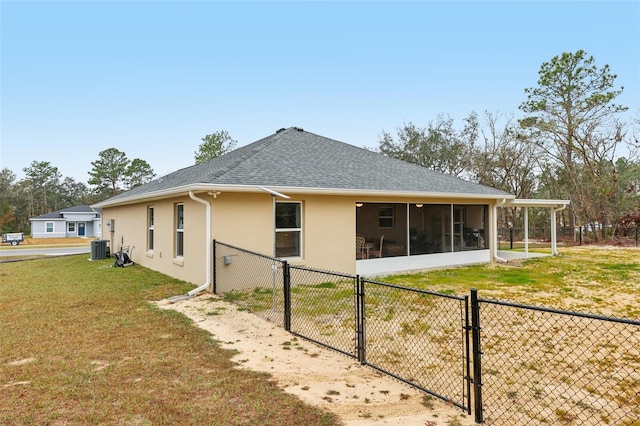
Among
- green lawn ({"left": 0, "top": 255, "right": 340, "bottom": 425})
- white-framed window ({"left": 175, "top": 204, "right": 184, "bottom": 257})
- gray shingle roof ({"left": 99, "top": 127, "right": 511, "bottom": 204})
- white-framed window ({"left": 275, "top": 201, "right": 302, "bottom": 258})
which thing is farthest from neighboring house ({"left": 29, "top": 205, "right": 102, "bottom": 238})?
green lawn ({"left": 0, "top": 255, "right": 340, "bottom": 425})

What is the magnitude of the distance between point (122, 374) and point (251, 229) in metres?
4.92

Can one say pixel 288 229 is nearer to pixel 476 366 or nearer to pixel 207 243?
pixel 207 243

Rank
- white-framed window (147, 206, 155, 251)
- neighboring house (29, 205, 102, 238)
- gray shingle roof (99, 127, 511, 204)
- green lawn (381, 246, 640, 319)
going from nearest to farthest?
green lawn (381, 246, 640, 319)
gray shingle roof (99, 127, 511, 204)
white-framed window (147, 206, 155, 251)
neighboring house (29, 205, 102, 238)

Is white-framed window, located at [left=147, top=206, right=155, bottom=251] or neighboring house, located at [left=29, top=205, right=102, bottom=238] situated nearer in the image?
white-framed window, located at [left=147, top=206, right=155, bottom=251]

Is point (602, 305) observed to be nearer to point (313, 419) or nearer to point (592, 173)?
point (313, 419)

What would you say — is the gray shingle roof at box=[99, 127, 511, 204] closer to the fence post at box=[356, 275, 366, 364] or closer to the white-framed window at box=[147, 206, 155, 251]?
the white-framed window at box=[147, 206, 155, 251]

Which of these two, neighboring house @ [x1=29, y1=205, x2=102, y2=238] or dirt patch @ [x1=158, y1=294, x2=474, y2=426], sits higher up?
neighboring house @ [x1=29, y1=205, x2=102, y2=238]

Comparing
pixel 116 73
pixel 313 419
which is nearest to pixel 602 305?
pixel 313 419

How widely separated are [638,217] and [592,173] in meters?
3.72

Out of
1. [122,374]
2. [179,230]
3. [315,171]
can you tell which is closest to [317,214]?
[315,171]

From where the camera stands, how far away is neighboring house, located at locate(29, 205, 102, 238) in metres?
37.8

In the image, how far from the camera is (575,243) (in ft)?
72.6

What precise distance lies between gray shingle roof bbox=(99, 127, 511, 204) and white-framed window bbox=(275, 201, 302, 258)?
69cm

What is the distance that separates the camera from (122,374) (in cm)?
379
